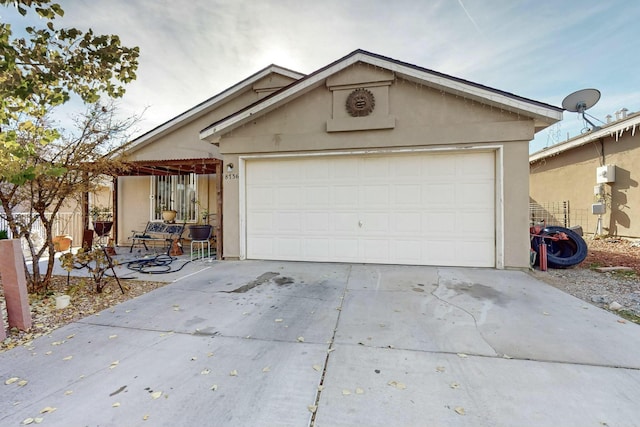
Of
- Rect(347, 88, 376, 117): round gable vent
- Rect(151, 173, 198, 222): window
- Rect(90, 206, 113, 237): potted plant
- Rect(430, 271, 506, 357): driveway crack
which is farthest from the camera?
Rect(151, 173, 198, 222): window

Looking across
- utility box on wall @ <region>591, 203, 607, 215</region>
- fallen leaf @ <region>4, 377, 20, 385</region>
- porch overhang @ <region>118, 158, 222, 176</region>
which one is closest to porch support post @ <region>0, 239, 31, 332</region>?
fallen leaf @ <region>4, 377, 20, 385</region>

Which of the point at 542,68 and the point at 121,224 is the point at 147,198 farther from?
the point at 542,68

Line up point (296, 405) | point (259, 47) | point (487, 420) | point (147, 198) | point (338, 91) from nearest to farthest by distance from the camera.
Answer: point (487, 420) < point (296, 405) < point (338, 91) < point (259, 47) < point (147, 198)

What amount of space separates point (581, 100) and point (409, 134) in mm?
4536

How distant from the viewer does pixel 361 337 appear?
3.03m

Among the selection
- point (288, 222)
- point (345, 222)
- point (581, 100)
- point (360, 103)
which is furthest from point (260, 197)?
point (581, 100)

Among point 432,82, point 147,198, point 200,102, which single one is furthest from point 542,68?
point 147,198

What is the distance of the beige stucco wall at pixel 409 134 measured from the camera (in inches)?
226

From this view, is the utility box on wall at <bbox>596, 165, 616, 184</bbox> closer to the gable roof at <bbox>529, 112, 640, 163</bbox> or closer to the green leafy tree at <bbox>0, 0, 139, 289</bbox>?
the gable roof at <bbox>529, 112, 640, 163</bbox>

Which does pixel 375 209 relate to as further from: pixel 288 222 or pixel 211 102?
pixel 211 102

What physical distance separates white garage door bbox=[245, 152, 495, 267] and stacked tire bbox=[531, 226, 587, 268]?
1264 mm

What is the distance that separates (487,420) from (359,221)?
4.81 m

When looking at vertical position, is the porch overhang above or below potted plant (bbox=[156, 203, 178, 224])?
above

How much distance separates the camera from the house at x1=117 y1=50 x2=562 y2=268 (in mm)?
5777
